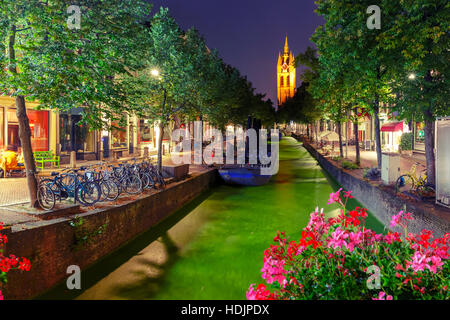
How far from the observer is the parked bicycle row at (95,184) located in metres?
8.66

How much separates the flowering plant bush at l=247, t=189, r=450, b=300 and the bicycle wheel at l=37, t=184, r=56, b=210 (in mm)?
6916

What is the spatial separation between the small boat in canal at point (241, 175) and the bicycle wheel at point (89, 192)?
13.2 meters

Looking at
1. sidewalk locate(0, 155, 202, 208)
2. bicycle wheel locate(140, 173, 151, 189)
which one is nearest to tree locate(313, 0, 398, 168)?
bicycle wheel locate(140, 173, 151, 189)

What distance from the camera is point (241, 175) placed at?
75.0ft

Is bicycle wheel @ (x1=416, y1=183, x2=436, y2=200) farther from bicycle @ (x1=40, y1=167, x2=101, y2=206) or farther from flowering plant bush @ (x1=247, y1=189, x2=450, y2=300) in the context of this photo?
bicycle @ (x1=40, y1=167, x2=101, y2=206)

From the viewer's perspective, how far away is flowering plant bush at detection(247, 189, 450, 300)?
2881 millimetres

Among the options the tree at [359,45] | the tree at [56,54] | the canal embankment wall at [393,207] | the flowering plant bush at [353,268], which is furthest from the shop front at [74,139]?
the flowering plant bush at [353,268]

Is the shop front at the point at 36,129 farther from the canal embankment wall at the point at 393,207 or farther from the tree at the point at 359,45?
the canal embankment wall at the point at 393,207

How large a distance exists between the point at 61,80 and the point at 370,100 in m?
13.6

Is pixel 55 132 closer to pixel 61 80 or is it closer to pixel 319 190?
pixel 61 80

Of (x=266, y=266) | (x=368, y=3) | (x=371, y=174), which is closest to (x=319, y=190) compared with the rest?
(x=371, y=174)

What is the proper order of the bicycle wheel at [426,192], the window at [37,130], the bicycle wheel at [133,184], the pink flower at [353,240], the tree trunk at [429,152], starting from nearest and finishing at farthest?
the pink flower at [353,240] < the bicycle wheel at [426,192] < the tree trunk at [429,152] < the bicycle wheel at [133,184] < the window at [37,130]
